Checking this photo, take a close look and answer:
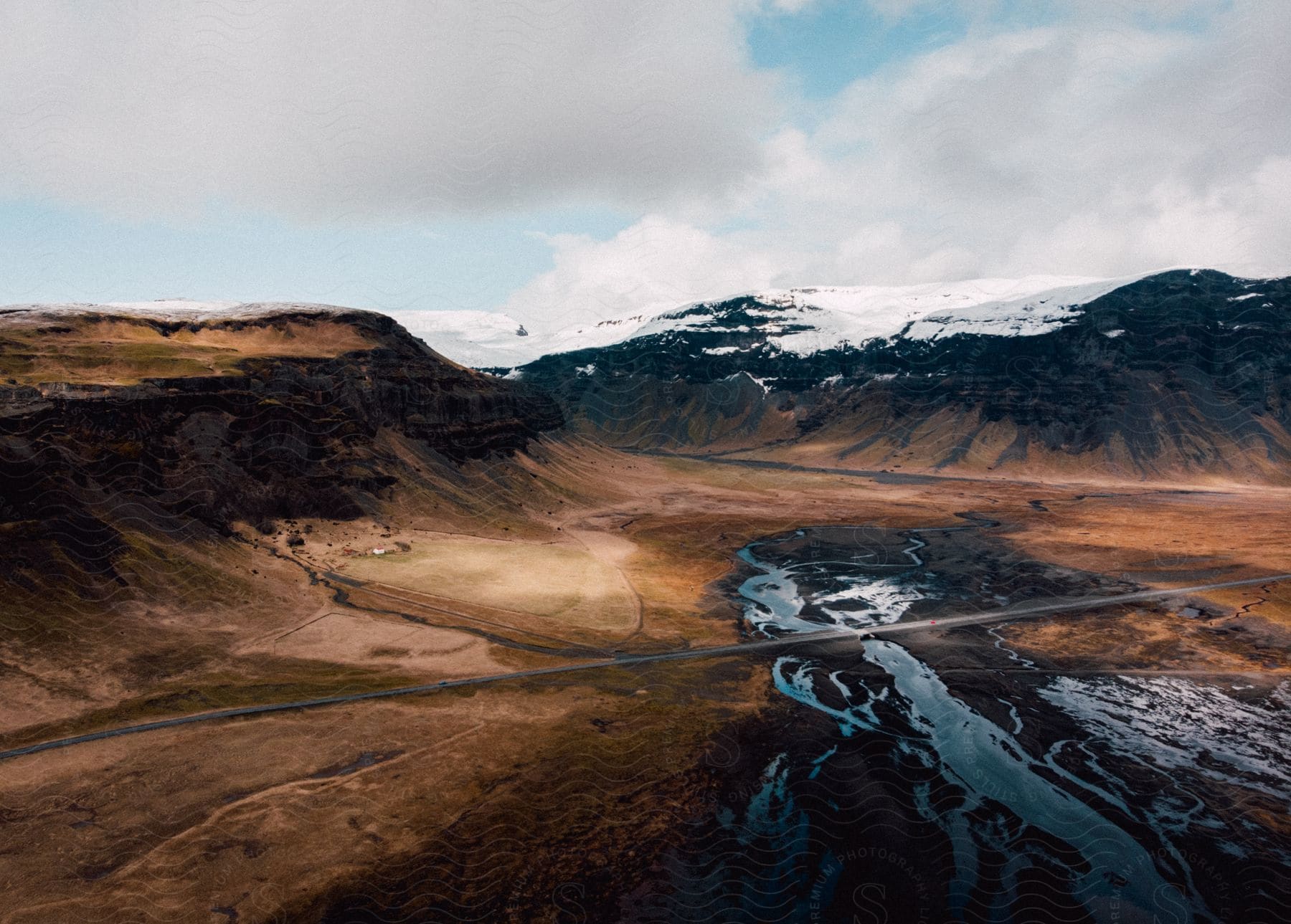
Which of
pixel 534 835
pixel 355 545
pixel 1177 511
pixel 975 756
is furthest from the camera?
pixel 1177 511

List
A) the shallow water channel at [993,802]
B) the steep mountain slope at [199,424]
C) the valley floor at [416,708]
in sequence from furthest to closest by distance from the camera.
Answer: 1. the steep mountain slope at [199,424]
2. the shallow water channel at [993,802]
3. the valley floor at [416,708]

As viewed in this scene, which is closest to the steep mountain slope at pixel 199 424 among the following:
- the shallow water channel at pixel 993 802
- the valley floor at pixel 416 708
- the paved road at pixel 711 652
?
the valley floor at pixel 416 708

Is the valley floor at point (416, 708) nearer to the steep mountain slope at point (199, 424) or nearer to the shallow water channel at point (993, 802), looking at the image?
the shallow water channel at point (993, 802)

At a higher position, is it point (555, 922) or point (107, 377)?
point (107, 377)

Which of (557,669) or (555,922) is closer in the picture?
(555,922)

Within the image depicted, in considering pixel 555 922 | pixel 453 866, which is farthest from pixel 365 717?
pixel 555 922

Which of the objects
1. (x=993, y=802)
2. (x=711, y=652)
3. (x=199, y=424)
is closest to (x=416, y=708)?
(x=711, y=652)

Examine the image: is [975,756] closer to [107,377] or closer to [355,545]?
[355,545]
